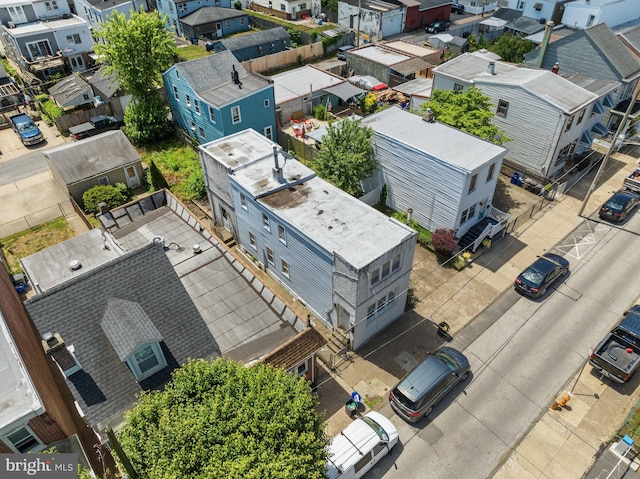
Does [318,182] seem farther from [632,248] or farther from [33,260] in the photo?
[632,248]

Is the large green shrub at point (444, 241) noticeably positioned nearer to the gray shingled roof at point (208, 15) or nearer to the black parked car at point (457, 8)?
the gray shingled roof at point (208, 15)

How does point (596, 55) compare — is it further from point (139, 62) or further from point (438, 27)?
point (139, 62)

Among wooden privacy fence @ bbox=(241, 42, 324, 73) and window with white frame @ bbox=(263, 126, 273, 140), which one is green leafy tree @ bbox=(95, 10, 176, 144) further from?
wooden privacy fence @ bbox=(241, 42, 324, 73)

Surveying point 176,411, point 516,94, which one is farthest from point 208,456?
point 516,94

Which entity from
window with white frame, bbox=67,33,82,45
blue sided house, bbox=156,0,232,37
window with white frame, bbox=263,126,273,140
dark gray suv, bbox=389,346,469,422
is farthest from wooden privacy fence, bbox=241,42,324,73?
dark gray suv, bbox=389,346,469,422

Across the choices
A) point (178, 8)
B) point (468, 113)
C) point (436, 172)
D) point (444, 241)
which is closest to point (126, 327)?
point (444, 241)
